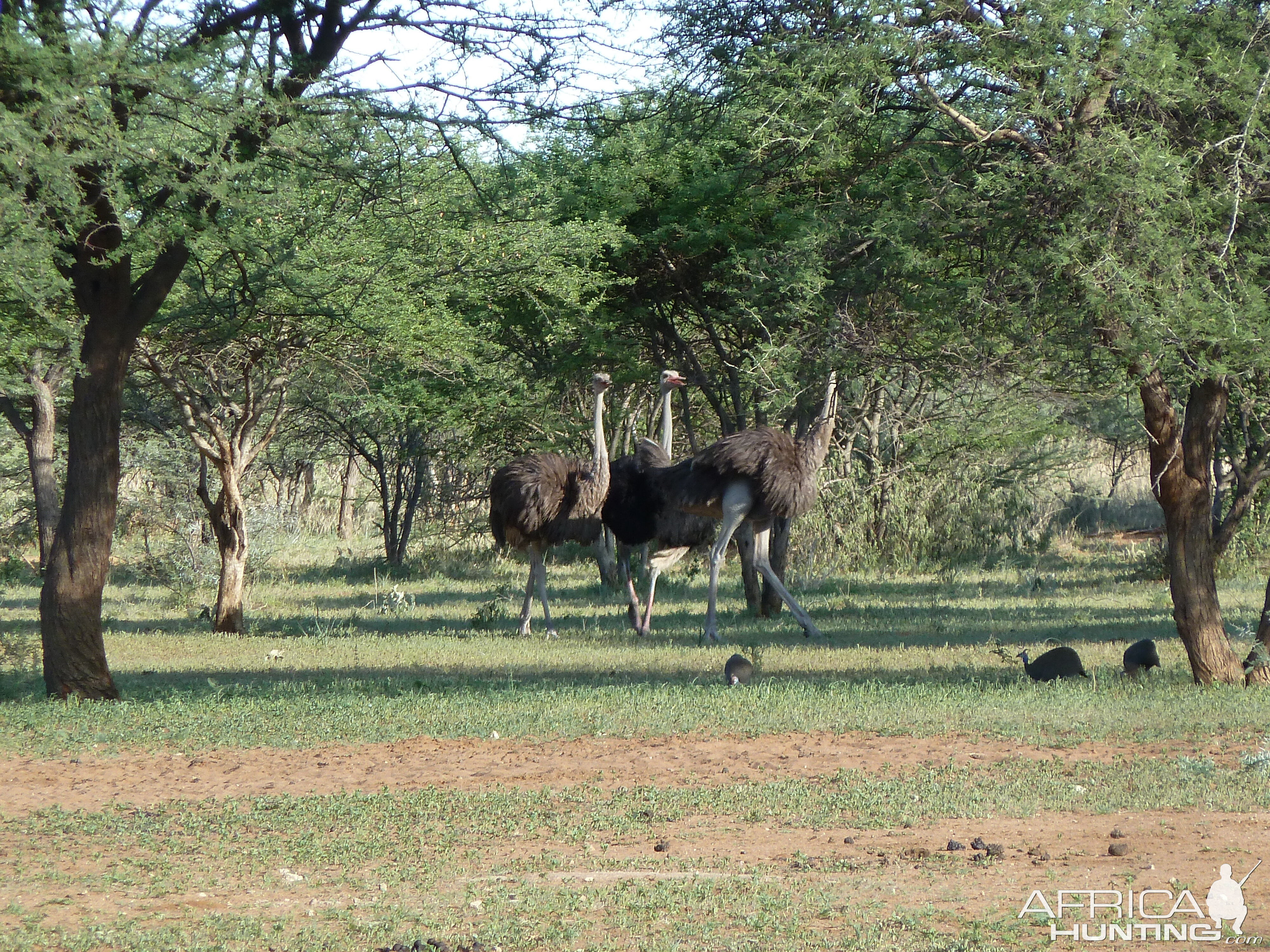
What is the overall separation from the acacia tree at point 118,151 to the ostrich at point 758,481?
187 inches

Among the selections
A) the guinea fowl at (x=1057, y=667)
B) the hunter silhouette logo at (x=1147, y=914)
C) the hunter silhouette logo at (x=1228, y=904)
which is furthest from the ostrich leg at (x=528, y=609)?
the hunter silhouette logo at (x=1228, y=904)

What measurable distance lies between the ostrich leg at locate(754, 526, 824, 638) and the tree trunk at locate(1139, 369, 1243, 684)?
4446 mm

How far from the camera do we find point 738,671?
11.1 meters

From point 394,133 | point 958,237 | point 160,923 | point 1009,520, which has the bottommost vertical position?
point 160,923

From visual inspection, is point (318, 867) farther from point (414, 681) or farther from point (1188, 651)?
point (1188, 651)

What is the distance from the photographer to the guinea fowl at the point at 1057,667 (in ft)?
A: 36.0

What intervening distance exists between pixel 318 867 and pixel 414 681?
18.5ft

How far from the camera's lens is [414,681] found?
1174 centimetres

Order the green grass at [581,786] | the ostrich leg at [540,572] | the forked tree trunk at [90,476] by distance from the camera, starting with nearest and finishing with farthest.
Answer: the green grass at [581,786], the forked tree trunk at [90,476], the ostrich leg at [540,572]

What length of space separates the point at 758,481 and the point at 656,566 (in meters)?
2.20

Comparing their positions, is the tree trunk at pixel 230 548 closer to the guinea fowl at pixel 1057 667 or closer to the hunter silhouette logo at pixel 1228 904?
the guinea fowl at pixel 1057 667

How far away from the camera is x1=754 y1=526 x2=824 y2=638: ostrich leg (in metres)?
14.4

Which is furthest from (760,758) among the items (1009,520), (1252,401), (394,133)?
(1009,520)

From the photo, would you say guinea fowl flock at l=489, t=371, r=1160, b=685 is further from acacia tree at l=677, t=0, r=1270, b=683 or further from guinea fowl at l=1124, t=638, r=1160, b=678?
guinea fowl at l=1124, t=638, r=1160, b=678
